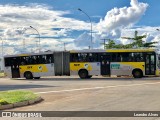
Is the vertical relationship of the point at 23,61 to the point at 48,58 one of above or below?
below

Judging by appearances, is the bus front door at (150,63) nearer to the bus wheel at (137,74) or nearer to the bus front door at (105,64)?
the bus wheel at (137,74)

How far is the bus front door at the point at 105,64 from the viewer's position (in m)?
39.3

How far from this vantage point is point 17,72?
42.8 metres

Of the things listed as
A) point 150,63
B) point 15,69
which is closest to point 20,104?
point 150,63

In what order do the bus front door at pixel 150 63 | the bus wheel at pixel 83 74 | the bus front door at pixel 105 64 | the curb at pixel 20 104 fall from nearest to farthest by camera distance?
the curb at pixel 20 104, the bus front door at pixel 150 63, the bus front door at pixel 105 64, the bus wheel at pixel 83 74

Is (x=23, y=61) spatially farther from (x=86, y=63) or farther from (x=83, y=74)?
(x=86, y=63)

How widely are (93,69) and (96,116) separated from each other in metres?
27.5

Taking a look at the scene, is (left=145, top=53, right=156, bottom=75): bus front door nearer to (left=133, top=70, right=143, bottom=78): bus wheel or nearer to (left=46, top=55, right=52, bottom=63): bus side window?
(left=133, top=70, right=143, bottom=78): bus wheel

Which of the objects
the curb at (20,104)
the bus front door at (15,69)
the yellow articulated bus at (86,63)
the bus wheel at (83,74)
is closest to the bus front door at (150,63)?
the yellow articulated bus at (86,63)

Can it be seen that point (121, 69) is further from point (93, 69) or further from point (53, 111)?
point (53, 111)

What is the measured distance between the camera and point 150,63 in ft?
124

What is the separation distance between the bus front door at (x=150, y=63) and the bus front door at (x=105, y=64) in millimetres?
3690

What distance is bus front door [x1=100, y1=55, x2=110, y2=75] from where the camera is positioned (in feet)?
129

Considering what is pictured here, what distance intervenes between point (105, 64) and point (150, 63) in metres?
4.38
